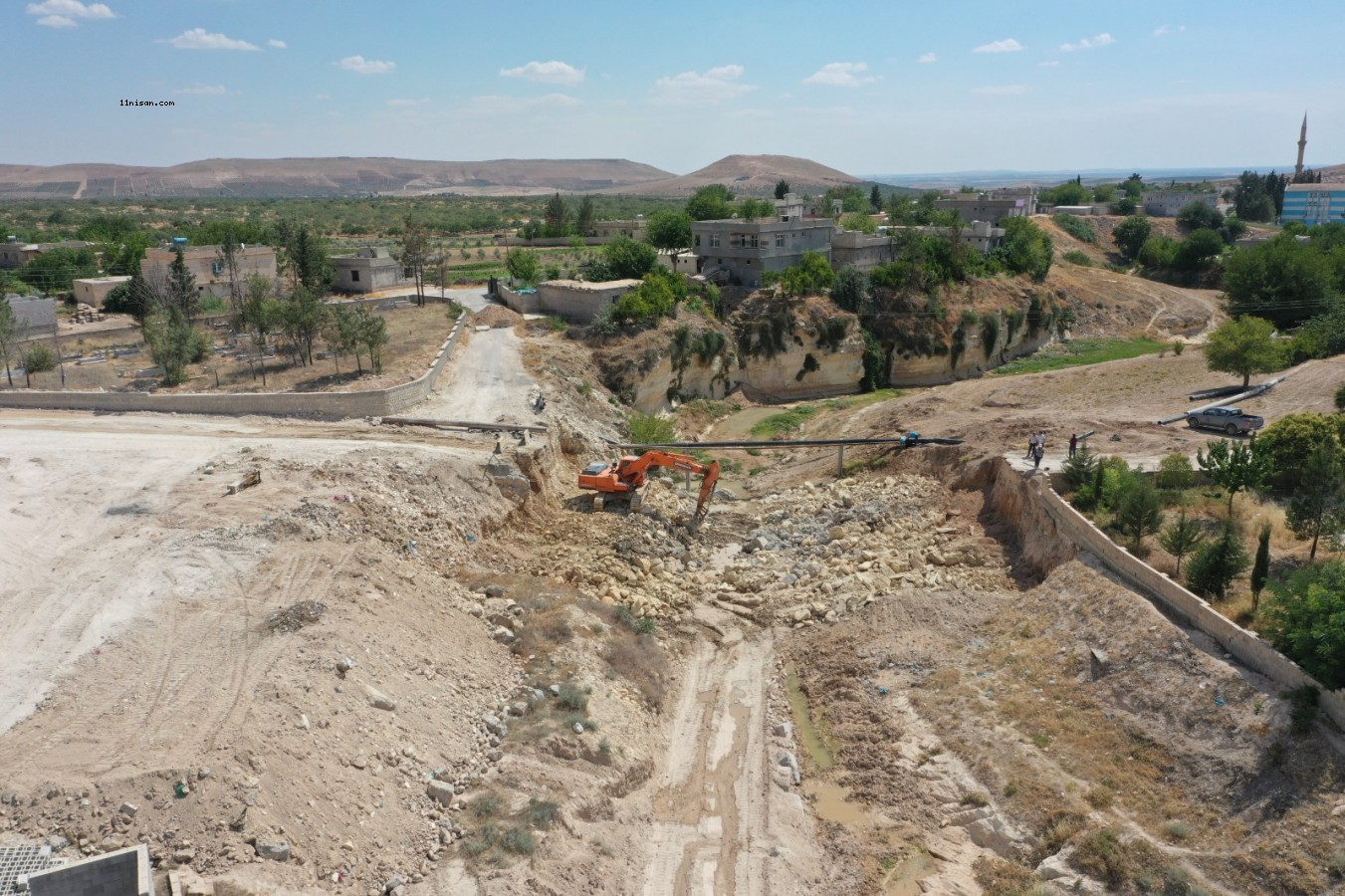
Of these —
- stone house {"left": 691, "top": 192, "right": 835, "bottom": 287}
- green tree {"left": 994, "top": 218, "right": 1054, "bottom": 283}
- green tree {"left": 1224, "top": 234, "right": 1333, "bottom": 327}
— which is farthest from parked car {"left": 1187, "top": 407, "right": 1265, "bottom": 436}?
green tree {"left": 994, "top": 218, "right": 1054, "bottom": 283}

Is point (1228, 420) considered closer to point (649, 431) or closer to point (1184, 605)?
point (1184, 605)

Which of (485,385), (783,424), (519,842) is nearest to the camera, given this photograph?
(519,842)

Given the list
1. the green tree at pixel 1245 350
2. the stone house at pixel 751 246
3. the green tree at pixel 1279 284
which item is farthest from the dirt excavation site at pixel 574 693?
the green tree at pixel 1279 284

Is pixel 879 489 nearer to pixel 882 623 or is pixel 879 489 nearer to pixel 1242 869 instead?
pixel 882 623

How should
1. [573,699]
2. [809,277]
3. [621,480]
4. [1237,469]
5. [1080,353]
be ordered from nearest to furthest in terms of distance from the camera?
[573,699], [1237,469], [621,480], [809,277], [1080,353]

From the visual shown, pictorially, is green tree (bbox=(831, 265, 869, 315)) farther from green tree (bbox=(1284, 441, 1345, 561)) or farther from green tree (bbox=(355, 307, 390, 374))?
green tree (bbox=(1284, 441, 1345, 561))

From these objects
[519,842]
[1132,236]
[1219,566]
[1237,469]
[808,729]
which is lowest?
[808,729]

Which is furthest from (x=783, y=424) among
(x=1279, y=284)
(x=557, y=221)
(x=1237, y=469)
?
(x=557, y=221)
